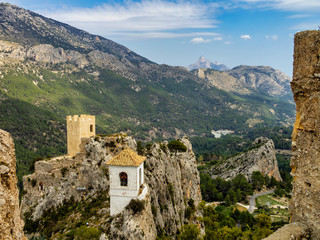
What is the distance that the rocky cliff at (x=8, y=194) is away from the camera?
7.20 m

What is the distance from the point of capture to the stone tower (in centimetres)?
3612

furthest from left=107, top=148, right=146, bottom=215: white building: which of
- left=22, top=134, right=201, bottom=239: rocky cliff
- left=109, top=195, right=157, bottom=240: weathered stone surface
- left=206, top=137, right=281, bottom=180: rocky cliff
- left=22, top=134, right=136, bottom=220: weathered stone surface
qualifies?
left=206, top=137, right=281, bottom=180: rocky cliff

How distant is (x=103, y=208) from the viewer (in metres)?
26.5

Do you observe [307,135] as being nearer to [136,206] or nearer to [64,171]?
[136,206]

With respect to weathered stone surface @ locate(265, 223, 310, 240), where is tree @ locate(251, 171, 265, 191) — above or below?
below

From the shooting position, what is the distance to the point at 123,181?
78.4ft

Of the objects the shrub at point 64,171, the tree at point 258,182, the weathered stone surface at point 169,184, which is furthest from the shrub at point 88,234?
the tree at point 258,182

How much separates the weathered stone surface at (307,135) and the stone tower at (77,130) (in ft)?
101

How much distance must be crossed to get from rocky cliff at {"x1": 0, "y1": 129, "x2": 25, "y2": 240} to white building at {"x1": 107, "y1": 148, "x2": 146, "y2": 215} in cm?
1546

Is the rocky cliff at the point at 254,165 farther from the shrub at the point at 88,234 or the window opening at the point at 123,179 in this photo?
the shrub at the point at 88,234

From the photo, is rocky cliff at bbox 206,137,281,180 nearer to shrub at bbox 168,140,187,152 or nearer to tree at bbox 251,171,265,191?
tree at bbox 251,171,265,191

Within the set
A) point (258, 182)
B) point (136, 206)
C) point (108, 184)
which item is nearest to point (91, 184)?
point (108, 184)

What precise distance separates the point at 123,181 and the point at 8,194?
659 inches

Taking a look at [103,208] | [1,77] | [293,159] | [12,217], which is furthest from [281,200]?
[1,77]
